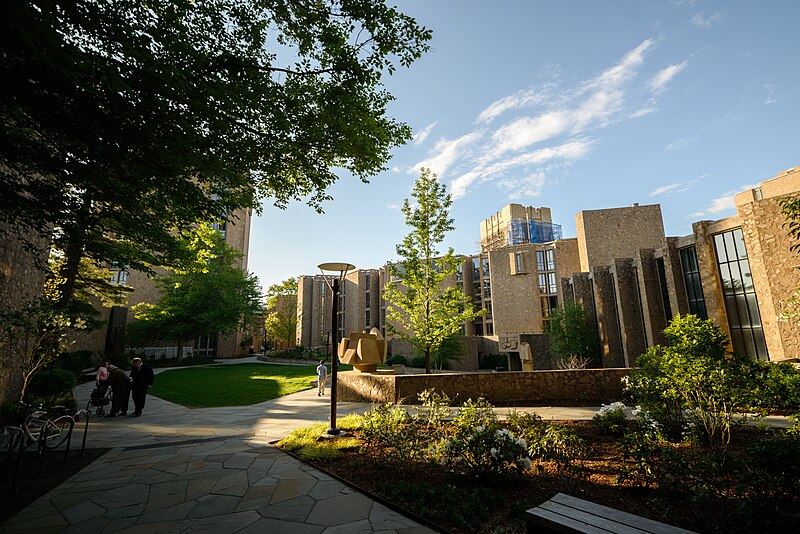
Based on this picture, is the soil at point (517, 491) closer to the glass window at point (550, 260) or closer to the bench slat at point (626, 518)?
the bench slat at point (626, 518)

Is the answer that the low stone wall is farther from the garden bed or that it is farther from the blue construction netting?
the blue construction netting

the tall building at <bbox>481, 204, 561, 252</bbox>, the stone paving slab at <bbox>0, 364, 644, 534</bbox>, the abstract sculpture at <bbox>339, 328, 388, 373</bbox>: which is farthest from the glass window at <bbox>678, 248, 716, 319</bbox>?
the tall building at <bbox>481, 204, 561, 252</bbox>

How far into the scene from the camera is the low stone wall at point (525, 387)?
11680mm

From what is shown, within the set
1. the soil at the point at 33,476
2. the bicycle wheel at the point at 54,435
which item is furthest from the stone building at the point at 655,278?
the bicycle wheel at the point at 54,435

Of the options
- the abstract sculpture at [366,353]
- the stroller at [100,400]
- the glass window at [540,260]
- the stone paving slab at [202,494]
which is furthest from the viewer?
the glass window at [540,260]

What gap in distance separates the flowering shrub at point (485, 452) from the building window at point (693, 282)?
23.2m

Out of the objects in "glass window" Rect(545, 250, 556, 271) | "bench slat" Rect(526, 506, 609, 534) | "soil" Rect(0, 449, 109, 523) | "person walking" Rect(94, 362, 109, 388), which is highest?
"glass window" Rect(545, 250, 556, 271)

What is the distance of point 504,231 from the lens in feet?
241

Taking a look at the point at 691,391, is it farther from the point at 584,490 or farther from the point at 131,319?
the point at 131,319

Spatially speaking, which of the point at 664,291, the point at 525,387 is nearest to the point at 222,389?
the point at 525,387

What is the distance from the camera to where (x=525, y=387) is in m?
12.0

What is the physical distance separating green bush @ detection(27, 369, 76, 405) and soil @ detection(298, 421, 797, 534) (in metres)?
10.8

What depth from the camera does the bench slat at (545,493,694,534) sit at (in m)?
2.71

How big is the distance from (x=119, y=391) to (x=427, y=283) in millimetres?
11685
